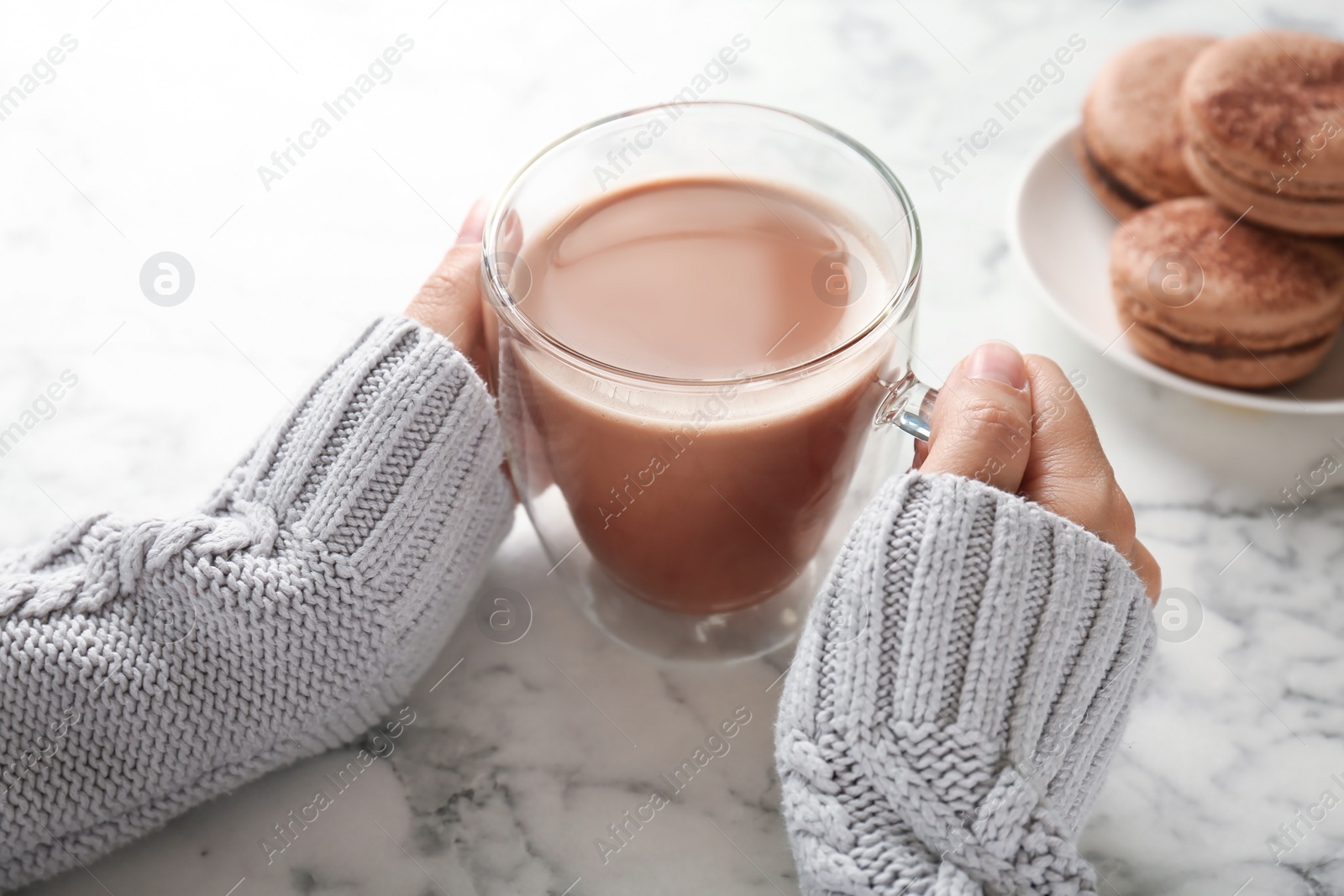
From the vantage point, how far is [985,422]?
71 centimetres

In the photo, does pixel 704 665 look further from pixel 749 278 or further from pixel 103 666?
pixel 103 666

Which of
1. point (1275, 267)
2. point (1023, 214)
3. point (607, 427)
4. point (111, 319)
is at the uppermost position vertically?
point (111, 319)

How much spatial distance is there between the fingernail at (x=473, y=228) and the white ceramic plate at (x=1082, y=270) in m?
0.49

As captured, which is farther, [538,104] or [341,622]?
[538,104]

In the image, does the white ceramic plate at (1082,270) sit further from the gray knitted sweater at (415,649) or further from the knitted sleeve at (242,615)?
→ the knitted sleeve at (242,615)

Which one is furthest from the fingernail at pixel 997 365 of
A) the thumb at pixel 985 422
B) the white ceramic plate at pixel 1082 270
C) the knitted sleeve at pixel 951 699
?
the white ceramic plate at pixel 1082 270

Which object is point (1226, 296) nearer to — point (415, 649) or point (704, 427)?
point (704, 427)

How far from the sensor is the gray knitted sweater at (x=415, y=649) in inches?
24.9

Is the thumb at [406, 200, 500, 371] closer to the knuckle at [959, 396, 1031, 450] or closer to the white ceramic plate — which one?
the knuckle at [959, 396, 1031, 450]

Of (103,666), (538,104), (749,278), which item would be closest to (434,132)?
(538,104)

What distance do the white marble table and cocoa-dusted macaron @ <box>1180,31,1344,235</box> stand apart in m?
0.19

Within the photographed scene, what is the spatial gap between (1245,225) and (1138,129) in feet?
0.47

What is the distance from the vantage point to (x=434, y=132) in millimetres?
1302

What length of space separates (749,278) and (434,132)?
0.65 m
